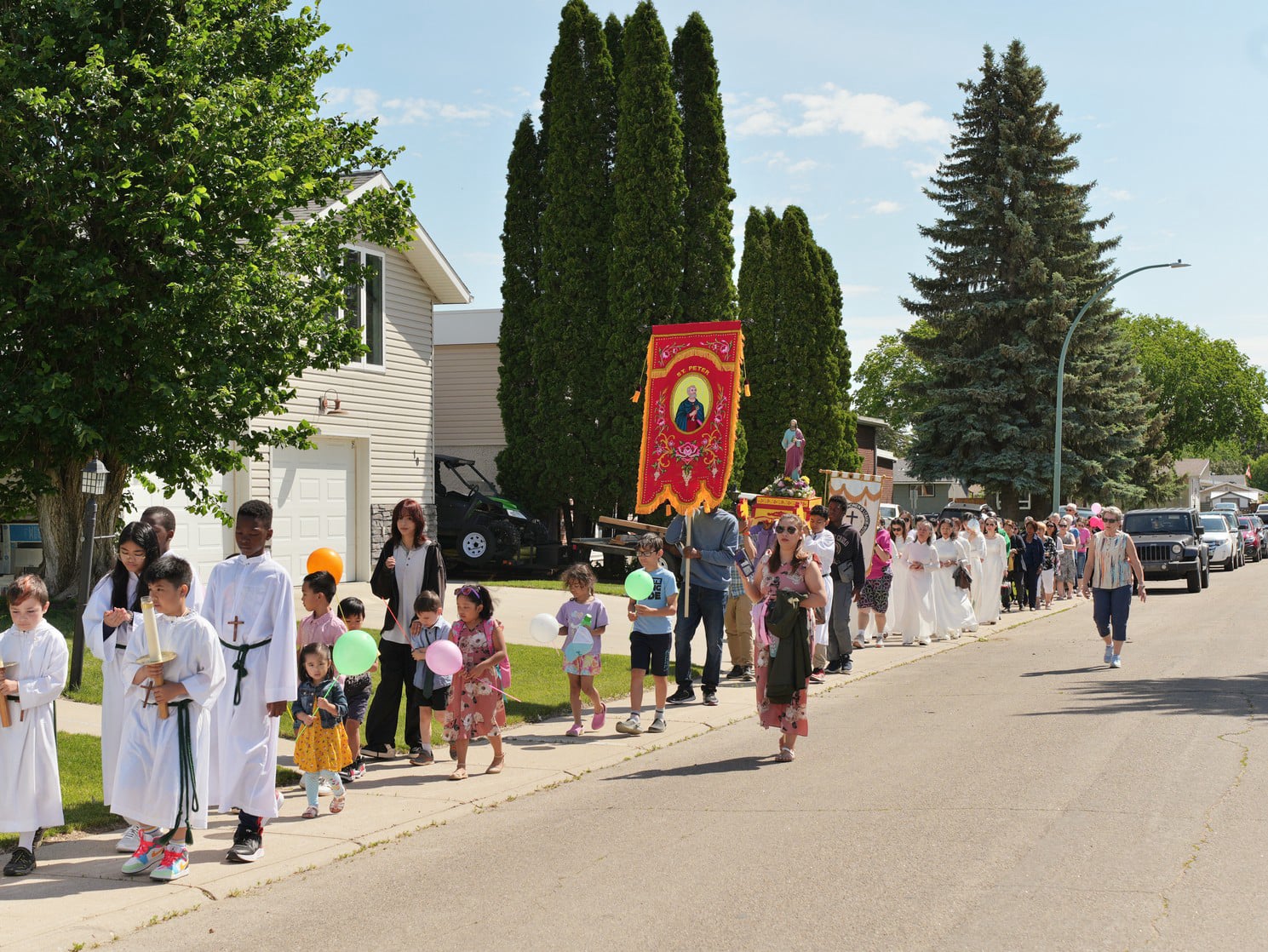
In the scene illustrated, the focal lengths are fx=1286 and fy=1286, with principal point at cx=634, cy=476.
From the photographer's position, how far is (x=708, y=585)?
462 inches

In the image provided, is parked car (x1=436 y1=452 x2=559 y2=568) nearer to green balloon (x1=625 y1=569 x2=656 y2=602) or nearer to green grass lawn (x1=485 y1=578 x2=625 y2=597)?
green grass lawn (x1=485 y1=578 x2=625 y2=597)

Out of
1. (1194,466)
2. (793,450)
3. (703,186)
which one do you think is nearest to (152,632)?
(793,450)

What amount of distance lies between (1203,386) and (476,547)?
245 feet

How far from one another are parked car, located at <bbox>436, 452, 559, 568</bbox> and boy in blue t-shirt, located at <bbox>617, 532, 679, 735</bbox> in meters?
14.6

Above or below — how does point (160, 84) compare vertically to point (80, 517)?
above

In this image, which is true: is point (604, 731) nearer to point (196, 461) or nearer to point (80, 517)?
point (196, 461)

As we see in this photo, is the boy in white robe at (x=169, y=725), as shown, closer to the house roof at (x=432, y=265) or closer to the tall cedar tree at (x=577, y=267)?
the house roof at (x=432, y=265)

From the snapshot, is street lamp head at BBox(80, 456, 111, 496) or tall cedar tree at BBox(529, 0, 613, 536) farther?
tall cedar tree at BBox(529, 0, 613, 536)

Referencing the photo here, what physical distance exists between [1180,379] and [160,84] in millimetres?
85064

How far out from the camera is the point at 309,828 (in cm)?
740

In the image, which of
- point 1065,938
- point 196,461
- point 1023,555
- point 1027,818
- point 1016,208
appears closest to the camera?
point 1065,938

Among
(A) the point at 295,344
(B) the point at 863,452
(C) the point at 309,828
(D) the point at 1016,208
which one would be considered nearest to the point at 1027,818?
(C) the point at 309,828

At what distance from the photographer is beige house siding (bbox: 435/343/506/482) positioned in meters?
33.2

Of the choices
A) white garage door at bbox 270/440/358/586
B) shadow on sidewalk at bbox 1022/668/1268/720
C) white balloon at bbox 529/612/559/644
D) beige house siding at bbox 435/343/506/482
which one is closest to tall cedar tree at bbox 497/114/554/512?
beige house siding at bbox 435/343/506/482
